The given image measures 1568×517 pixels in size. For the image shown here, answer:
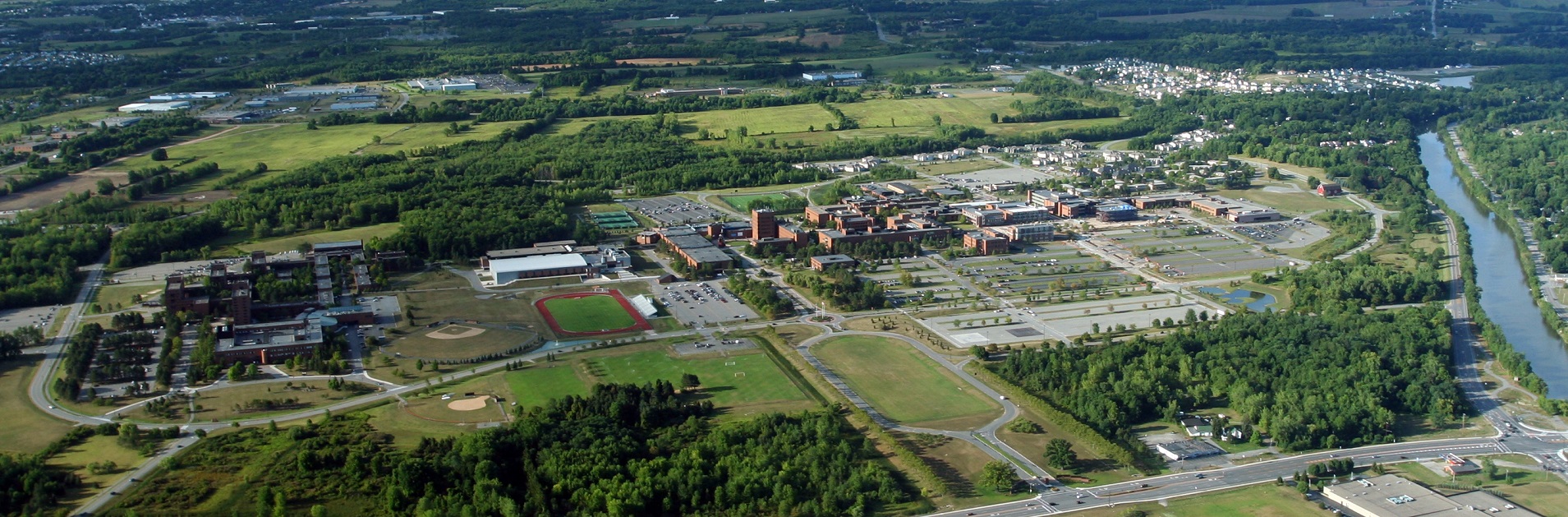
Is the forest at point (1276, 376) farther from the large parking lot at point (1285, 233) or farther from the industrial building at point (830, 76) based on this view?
the industrial building at point (830, 76)

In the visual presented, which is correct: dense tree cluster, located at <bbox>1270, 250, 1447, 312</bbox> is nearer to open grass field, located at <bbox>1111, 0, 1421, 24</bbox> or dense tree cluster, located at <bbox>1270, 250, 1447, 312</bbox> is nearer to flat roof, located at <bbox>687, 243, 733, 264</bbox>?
flat roof, located at <bbox>687, 243, 733, 264</bbox>

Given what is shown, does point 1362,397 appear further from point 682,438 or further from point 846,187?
point 846,187

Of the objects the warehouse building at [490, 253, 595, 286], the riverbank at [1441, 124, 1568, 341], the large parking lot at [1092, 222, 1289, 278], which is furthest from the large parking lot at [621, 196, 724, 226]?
the riverbank at [1441, 124, 1568, 341]

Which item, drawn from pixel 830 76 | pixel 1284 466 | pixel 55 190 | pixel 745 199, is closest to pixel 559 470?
pixel 1284 466

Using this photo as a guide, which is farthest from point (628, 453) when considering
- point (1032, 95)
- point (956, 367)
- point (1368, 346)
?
point (1032, 95)

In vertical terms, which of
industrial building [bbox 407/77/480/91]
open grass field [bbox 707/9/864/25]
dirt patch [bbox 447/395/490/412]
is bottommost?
dirt patch [bbox 447/395/490/412]

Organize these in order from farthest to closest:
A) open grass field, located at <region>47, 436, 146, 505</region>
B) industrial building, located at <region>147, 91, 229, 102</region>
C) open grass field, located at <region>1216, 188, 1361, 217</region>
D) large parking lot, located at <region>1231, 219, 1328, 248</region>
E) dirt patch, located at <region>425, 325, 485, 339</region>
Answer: industrial building, located at <region>147, 91, 229, 102</region>, open grass field, located at <region>1216, 188, 1361, 217</region>, large parking lot, located at <region>1231, 219, 1328, 248</region>, dirt patch, located at <region>425, 325, 485, 339</region>, open grass field, located at <region>47, 436, 146, 505</region>
